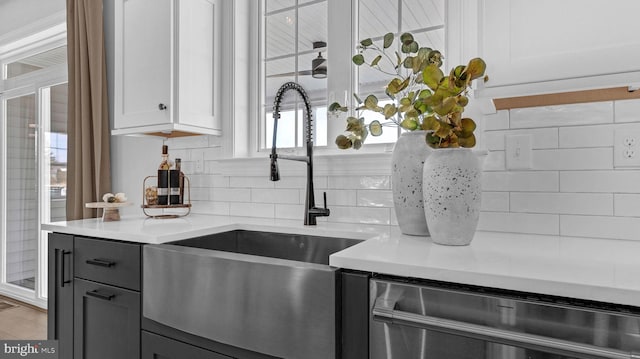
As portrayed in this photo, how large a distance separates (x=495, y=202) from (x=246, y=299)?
100cm

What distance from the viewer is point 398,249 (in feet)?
3.35

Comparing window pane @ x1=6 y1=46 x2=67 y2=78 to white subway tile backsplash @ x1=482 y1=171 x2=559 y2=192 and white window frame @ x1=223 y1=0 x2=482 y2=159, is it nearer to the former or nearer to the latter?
white window frame @ x1=223 y1=0 x2=482 y2=159

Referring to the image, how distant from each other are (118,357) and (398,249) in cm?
116

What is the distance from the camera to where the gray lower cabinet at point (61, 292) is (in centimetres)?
156

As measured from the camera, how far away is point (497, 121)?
140cm

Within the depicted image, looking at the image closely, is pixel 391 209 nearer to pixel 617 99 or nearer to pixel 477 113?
pixel 477 113

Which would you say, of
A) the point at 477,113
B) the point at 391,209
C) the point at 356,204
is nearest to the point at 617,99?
the point at 477,113

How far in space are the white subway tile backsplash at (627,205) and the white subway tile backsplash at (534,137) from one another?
0.26m

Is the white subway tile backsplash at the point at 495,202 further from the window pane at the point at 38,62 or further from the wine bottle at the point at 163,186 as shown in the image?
the window pane at the point at 38,62

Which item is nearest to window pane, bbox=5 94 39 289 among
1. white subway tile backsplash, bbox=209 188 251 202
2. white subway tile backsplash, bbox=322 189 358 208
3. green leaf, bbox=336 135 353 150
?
white subway tile backsplash, bbox=209 188 251 202

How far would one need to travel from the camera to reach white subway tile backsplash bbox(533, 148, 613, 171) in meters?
1.22

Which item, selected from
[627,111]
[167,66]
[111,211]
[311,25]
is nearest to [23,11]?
[167,66]

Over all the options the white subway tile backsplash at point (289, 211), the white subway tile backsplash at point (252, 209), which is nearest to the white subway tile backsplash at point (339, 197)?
the white subway tile backsplash at point (289, 211)

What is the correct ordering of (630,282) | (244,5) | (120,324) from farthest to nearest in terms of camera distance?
(244,5) → (120,324) → (630,282)
